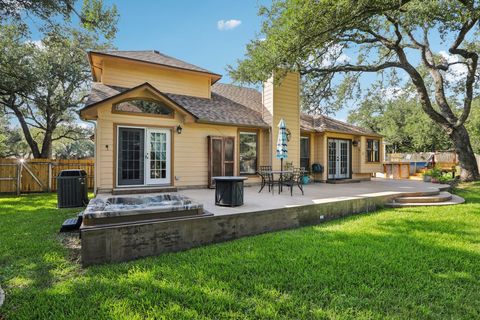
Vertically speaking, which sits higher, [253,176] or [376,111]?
[376,111]

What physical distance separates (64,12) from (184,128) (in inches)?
189

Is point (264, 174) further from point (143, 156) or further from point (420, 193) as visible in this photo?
point (420, 193)

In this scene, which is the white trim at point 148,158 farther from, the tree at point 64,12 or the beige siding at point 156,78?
the tree at point 64,12

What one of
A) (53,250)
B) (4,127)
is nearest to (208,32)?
(53,250)

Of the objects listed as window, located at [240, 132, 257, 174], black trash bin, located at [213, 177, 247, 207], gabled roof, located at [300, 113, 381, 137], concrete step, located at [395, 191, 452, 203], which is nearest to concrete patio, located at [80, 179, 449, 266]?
black trash bin, located at [213, 177, 247, 207]

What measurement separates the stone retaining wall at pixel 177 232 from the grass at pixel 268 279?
0.20 m

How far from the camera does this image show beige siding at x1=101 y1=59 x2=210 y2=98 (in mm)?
9406

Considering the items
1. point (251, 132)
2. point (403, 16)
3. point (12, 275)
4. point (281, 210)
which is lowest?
point (12, 275)

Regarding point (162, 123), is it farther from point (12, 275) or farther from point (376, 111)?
point (376, 111)

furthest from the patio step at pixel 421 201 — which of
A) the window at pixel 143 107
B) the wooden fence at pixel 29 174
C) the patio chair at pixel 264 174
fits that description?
the wooden fence at pixel 29 174

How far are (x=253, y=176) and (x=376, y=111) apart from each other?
27.4 m

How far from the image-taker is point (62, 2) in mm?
7363

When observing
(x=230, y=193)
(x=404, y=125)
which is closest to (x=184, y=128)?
(x=230, y=193)

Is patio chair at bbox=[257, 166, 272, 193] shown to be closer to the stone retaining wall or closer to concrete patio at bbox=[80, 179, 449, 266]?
concrete patio at bbox=[80, 179, 449, 266]
